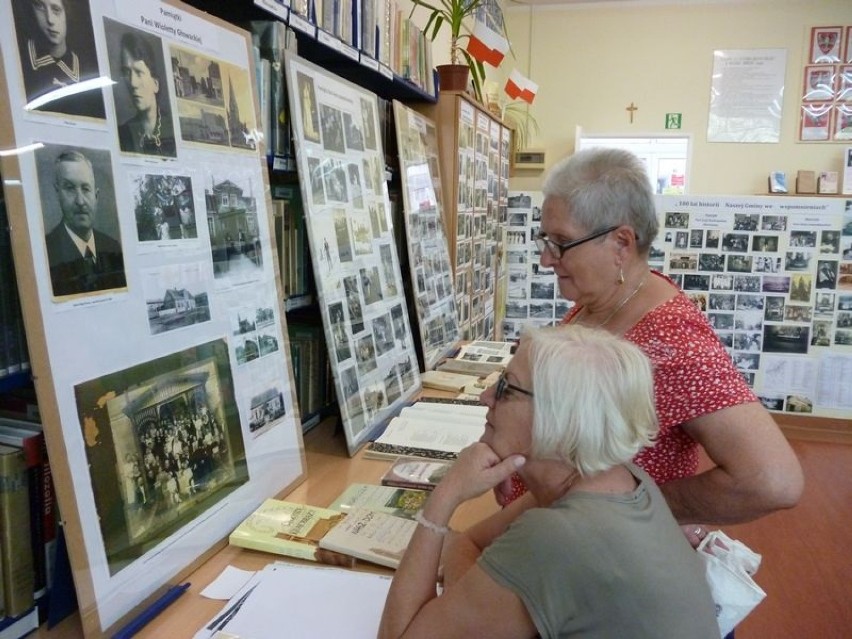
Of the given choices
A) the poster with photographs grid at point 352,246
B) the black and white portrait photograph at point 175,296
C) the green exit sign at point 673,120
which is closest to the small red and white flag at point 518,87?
the green exit sign at point 673,120

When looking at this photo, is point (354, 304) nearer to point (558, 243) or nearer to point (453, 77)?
point (558, 243)

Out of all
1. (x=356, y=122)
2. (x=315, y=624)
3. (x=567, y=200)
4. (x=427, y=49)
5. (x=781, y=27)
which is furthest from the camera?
(x=781, y=27)

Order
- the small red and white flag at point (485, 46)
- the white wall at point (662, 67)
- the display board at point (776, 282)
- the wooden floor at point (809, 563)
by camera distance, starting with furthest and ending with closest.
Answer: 1. the white wall at point (662, 67)
2. the display board at point (776, 282)
3. the small red and white flag at point (485, 46)
4. the wooden floor at point (809, 563)

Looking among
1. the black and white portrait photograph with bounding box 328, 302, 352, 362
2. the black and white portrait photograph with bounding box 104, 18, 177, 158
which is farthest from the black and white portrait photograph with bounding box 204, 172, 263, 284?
the black and white portrait photograph with bounding box 328, 302, 352, 362

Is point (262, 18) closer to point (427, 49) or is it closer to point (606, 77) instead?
point (427, 49)

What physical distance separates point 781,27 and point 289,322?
21.5 feet

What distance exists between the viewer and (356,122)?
206 centimetres

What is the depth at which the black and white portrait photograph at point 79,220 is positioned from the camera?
0.92 meters

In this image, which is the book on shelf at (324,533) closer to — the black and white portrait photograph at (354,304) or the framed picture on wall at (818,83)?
the black and white portrait photograph at (354,304)

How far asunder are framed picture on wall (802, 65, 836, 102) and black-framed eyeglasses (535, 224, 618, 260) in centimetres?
636

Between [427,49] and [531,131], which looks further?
[531,131]

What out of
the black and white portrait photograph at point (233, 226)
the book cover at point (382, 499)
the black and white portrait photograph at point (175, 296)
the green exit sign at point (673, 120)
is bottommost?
the book cover at point (382, 499)

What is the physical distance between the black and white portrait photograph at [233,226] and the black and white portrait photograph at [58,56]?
0.30m

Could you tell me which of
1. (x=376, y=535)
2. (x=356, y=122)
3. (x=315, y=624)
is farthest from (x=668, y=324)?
(x=356, y=122)
